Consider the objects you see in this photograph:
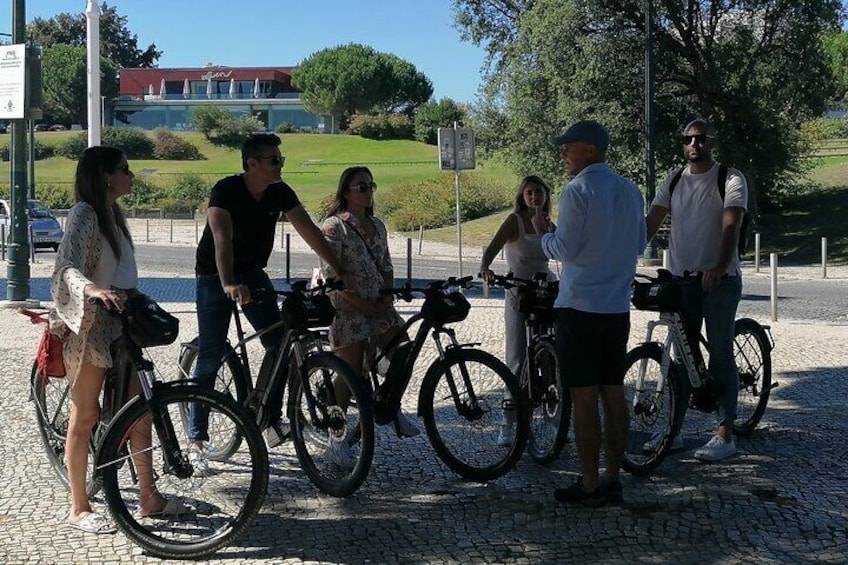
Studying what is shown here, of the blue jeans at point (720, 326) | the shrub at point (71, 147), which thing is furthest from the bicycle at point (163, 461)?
the shrub at point (71, 147)

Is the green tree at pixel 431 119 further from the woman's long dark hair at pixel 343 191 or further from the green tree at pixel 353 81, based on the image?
the woman's long dark hair at pixel 343 191

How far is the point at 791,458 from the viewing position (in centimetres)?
671

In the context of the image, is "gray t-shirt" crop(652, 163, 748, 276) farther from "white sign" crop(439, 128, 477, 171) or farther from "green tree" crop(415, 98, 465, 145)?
"green tree" crop(415, 98, 465, 145)

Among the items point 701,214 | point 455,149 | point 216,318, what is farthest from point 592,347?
point 455,149

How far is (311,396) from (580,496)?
4.74ft

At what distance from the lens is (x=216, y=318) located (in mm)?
6168

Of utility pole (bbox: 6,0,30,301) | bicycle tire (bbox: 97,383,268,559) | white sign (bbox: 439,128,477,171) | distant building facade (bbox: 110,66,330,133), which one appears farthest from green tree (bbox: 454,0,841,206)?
distant building facade (bbox: 110,66,330,133)

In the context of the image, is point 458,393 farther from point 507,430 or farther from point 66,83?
point 66,83

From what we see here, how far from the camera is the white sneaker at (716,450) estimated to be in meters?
6.61

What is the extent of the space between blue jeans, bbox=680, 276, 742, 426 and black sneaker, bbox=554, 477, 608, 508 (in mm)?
1396

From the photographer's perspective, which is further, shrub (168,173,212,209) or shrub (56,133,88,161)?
shrub (56,133,88,161)

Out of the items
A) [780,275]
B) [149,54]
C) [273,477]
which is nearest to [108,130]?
[149,54]

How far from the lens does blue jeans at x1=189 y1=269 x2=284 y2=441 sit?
6148 millimetres

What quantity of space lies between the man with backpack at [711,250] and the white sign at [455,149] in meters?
13.2
